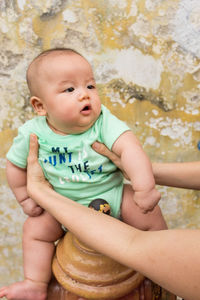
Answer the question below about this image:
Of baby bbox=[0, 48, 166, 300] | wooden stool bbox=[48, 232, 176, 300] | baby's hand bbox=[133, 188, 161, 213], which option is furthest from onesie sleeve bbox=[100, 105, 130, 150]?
wooden stool bbox=[48, 232, 176, 300]

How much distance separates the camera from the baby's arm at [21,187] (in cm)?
105

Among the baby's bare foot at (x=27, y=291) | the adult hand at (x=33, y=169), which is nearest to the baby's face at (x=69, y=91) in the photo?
the adult hand at (x=33, y=169)

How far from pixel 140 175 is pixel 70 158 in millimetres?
217

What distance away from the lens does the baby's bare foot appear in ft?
3.22

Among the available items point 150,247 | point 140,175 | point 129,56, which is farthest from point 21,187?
point 129,56

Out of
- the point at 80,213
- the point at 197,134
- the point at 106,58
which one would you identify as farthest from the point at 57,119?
the point at 197,134

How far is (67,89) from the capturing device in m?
0.91

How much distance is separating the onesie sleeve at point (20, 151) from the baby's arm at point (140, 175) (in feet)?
0.99

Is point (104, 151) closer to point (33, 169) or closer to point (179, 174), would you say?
point (33, 169)

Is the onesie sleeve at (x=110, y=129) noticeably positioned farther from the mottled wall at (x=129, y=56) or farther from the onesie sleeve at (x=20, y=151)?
the mottled wall at (x=129, y=56)

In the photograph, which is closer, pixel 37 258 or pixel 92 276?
pixel 92 276

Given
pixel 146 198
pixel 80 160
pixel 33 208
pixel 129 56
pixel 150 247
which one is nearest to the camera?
pixel 150 247

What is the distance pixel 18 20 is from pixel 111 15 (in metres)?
0.43

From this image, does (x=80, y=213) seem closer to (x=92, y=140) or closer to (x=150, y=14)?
(x=92, y=140)
